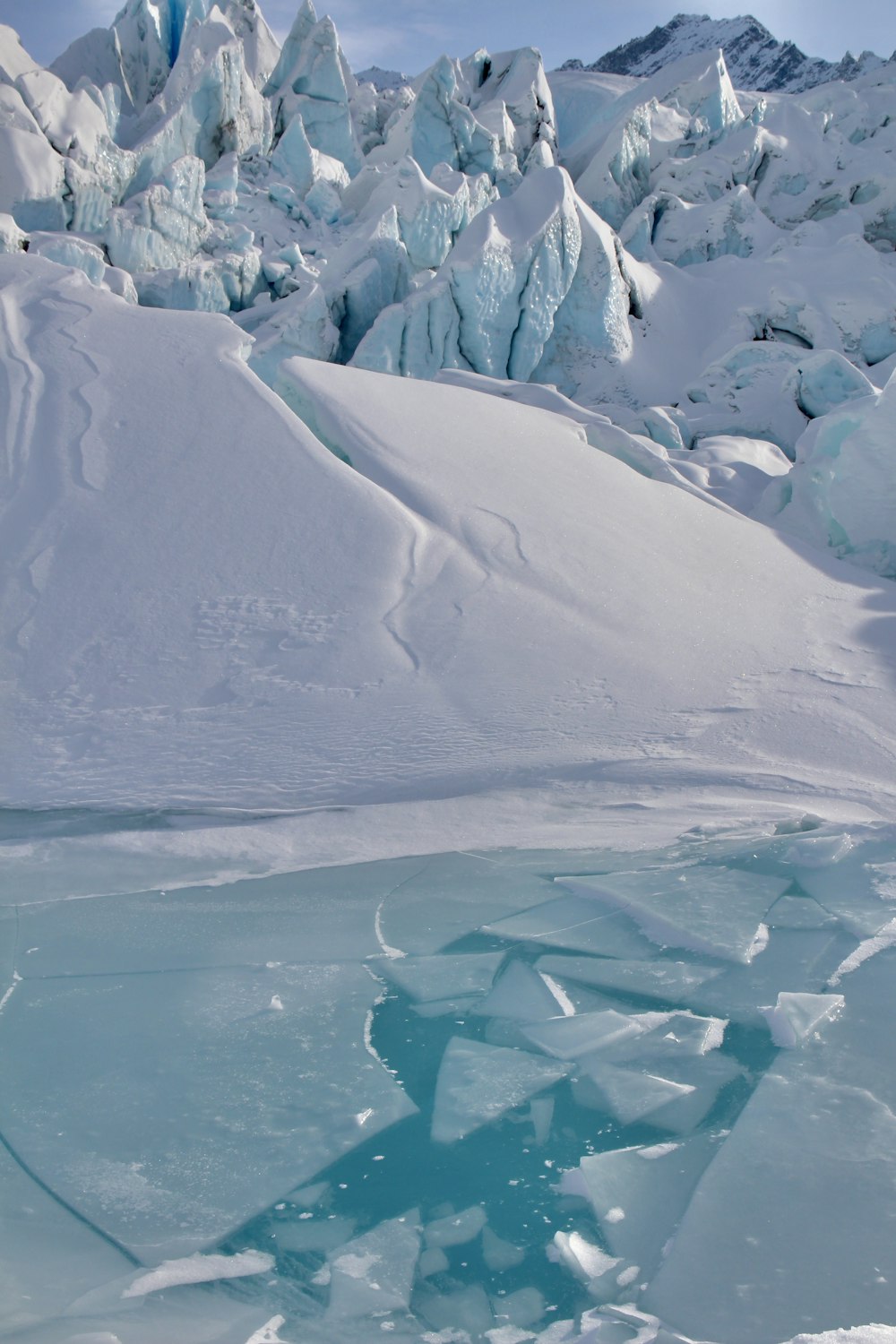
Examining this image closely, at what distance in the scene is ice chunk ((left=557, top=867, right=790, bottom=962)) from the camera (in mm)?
2508

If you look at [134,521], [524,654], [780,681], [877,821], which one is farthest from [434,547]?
[877,821]

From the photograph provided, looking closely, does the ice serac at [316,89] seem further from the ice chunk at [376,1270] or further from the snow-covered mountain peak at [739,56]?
the ice chunk at [376,1270]

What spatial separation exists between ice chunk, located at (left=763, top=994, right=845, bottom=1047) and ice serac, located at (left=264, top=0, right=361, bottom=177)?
1821 centimetres

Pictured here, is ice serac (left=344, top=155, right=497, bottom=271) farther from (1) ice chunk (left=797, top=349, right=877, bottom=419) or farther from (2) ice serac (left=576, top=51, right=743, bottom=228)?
(1) ice chunk (left=797, top=349, right=877, bottom=419)

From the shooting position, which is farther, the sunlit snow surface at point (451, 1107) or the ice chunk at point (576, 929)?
the ice chunk at point (576, 929)

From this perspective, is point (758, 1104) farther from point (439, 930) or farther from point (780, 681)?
point (780, 681)

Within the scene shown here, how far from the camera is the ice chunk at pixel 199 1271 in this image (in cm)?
152

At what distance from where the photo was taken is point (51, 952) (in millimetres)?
2473

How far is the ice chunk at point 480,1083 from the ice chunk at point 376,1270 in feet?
0.74

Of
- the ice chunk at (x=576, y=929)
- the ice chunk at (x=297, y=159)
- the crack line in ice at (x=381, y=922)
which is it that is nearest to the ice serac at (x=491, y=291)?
the ice chunk at (x=297, y=159)

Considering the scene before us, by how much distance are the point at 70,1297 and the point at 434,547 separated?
10.8ft

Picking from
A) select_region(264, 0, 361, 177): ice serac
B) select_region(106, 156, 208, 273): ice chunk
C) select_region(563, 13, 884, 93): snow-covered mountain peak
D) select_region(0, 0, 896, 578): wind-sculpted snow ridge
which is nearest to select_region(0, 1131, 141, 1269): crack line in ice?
select_region(0, 0, 896, 578): wind-sculpted snow ridge

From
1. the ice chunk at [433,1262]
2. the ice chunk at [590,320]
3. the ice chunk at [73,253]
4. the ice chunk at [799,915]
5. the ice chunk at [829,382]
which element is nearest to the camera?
the ice chunk at [433,1262]

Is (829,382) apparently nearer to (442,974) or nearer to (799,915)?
(799,915)
